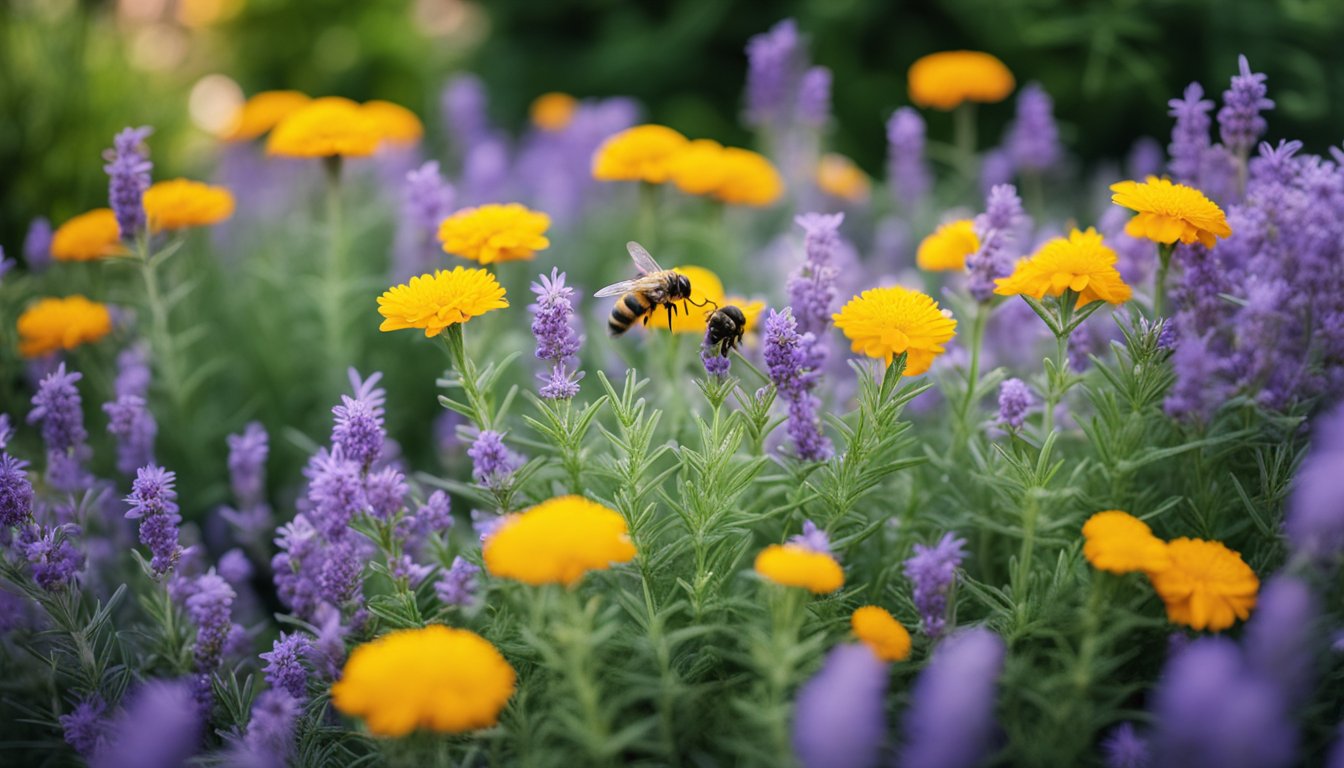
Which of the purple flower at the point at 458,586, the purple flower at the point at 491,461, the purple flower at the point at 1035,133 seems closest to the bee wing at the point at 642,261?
the purple flower at the point at 491,461

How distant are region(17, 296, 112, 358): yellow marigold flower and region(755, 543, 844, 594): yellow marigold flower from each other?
203 centimetres

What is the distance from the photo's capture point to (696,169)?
10.1ft

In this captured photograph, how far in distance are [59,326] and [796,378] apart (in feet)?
6.56

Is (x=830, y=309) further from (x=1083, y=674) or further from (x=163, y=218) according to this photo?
(x=163, y=218)

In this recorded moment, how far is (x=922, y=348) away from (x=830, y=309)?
1.76 feet

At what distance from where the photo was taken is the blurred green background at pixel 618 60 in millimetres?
4141

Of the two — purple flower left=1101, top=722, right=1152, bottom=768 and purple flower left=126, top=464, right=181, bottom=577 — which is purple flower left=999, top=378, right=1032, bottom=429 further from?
purple flower left=126, top=464, right=181, bottom=577

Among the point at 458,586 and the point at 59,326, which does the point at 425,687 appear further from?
the point at 59,326

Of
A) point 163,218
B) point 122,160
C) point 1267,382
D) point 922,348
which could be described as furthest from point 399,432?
point 1267,382

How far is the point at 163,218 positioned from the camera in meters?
2.86

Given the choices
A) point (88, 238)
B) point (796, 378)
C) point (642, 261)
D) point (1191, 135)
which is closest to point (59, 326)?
point (88, 238)

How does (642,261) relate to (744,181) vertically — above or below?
below

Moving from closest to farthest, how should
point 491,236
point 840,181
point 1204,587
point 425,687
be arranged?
point 425,687, point 1204,587, point 491,236, point 840,181

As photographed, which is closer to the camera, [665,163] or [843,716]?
[843,716]
